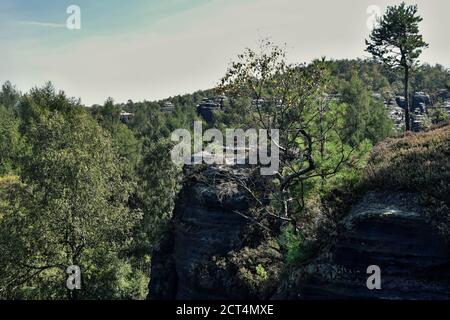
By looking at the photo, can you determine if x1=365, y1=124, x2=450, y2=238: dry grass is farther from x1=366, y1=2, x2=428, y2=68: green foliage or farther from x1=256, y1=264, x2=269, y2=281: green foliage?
x1=366, y1=2, x2=428, y2=68: green foliage

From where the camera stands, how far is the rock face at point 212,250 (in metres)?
18.5

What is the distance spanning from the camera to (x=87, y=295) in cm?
2570

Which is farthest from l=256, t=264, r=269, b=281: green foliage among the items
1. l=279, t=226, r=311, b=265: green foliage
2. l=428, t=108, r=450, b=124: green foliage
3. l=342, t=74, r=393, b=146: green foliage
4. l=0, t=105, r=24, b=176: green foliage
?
l=0, t=105, r=24, b=176: green foliage

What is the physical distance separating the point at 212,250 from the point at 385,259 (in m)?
11.0

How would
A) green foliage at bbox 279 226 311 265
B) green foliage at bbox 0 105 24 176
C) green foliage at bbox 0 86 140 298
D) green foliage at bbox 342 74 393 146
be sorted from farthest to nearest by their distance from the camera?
green foliage at bbox 0 105 24 176 → green foliage at bbox 342 74 393 146 → green foliage at bbox 0 86 140 298 → green foliage at bbox 279 226 311 265

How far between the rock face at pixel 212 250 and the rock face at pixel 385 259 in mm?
5169

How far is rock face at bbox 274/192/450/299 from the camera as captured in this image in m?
10.1

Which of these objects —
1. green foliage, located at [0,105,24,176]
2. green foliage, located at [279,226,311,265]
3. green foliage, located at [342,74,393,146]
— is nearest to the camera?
green foliage, located at [279,226,311,265]

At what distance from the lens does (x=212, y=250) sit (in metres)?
20.5

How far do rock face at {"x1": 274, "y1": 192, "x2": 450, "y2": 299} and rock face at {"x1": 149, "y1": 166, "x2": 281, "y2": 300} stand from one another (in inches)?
203

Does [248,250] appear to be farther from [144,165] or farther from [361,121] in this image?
[361,121]

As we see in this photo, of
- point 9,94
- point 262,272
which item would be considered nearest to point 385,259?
point 262,272
